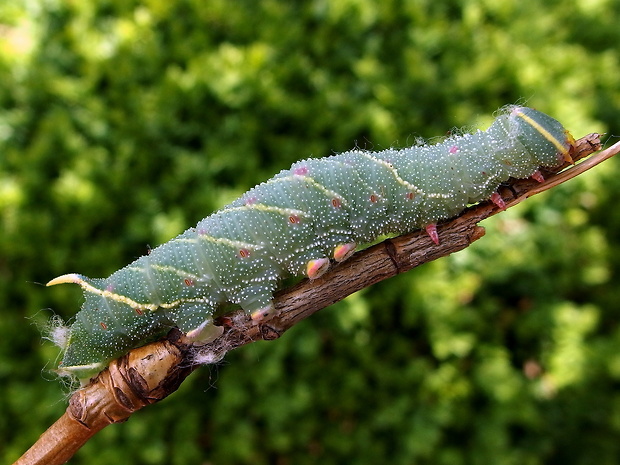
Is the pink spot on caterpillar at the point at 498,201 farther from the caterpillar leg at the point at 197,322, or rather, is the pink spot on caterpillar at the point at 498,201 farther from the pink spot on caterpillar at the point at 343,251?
the caterpillar leg at the point at 197,322

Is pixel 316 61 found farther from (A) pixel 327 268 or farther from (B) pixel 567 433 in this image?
(B) pixel 567 433

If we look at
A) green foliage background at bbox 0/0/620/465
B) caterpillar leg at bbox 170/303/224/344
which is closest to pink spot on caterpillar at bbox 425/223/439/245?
caterpillar leg at bbox 170/303/224/344

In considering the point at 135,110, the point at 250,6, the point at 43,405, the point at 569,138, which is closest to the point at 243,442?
the point at 43,405

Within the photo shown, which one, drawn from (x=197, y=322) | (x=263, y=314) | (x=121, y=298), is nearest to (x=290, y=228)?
(x=263, y=314)

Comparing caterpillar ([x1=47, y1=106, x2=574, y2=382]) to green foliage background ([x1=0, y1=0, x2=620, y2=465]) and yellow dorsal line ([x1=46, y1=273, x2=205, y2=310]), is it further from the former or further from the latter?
green foliage background ([x1=0, y1=0, x2=620, y2=465])

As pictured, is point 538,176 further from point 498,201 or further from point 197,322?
point 197,322

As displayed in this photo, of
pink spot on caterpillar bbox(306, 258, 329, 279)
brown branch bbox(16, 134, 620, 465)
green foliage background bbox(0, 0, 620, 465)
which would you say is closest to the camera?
brown branch bbox(16, 134, 620, 465)
